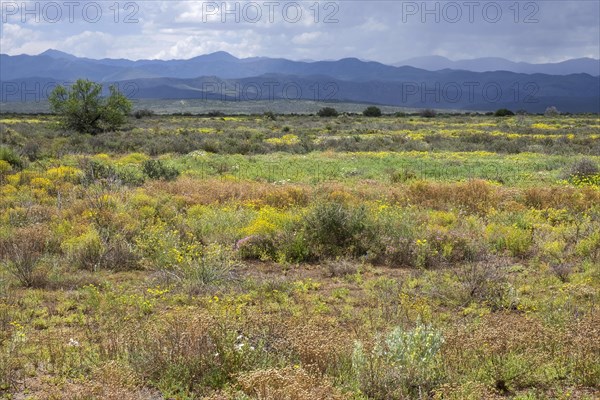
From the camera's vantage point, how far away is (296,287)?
7898mm

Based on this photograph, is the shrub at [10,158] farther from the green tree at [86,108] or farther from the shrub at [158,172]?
the green tree at [86,108]

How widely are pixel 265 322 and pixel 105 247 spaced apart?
457 centimetres

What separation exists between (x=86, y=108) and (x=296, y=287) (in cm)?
3547

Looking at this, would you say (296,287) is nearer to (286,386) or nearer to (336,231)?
(336,231)

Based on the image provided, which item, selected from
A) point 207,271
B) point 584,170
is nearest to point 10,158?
point 207,271

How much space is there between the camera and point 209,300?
665cm

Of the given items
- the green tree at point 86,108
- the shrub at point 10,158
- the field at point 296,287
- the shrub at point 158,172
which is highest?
the green tree at point 86,108

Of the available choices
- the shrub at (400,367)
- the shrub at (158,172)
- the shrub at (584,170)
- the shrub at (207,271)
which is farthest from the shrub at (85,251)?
the shrub at (584,170)

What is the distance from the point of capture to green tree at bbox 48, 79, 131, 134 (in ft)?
125

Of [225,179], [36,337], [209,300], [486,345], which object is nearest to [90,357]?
[36,337]

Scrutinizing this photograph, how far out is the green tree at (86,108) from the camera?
38.1 metres

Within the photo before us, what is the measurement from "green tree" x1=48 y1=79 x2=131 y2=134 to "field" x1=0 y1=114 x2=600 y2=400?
22.8 m

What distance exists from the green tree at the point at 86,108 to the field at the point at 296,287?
2281 centimetres

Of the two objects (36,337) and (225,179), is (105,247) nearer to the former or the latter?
(36,337)
